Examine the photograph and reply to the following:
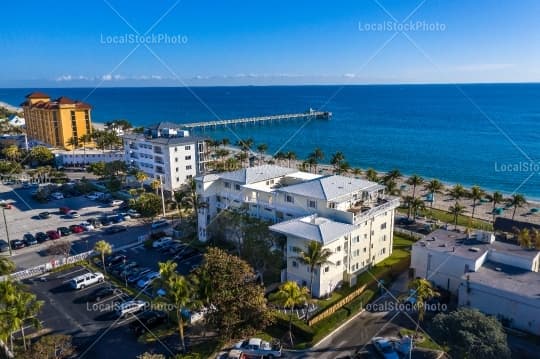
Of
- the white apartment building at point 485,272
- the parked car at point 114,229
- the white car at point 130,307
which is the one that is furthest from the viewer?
the parked car at point 114,229

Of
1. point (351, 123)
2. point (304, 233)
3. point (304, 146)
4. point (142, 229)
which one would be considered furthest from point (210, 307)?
point (351, 123)

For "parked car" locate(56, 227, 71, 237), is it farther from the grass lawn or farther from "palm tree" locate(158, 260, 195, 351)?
the grass lawn

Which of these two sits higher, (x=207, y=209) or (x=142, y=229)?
(x=207, y=209)

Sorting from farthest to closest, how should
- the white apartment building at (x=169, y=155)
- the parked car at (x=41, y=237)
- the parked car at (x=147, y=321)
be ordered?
the white apartment building at (x=169, y=155) < the parked car at (x=41, y=237) < the parked car at (x=147, y=321)

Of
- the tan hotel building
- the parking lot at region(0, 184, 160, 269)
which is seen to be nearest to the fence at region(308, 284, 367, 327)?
the parking lot at region(0, 184, 160, 269)

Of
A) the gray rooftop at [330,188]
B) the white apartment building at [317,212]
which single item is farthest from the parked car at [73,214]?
the gray rooftop at [330,188]

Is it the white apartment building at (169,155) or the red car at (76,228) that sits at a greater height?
the white apartment building at (169,155)

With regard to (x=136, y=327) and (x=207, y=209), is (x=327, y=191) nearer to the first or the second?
(x=207, y=209)

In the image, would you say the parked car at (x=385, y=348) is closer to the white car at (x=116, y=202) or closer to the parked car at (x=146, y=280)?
the parked car at (x=146, y=280)
